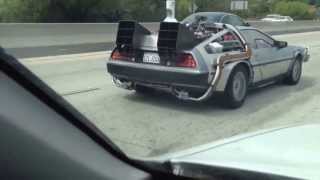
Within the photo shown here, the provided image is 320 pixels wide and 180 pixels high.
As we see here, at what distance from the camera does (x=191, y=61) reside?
9.65m

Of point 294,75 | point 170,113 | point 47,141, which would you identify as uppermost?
point 47,141

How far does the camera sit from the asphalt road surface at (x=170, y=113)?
Answer: 785 centimetres

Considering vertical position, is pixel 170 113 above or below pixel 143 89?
above

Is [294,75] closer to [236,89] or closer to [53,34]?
[236,89]

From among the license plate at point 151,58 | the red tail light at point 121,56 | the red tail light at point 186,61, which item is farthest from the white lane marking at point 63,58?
the red tail light at point 186,61

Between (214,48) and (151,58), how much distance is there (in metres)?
0.99

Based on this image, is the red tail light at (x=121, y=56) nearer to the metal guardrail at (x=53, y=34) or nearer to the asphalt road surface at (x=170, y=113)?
the asphalt road surface at (x=170, y=113)

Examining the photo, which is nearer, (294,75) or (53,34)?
(294,75)

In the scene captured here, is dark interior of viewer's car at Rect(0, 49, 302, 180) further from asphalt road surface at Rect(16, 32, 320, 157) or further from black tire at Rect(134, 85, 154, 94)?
black tire at Rect(134, 85, 154, 94)

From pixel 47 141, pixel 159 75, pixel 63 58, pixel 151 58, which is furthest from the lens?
pixel 63 58

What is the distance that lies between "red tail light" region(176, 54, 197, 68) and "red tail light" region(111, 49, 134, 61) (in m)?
0.97

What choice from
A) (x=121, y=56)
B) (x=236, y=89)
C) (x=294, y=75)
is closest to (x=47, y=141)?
(x=236, y=89)

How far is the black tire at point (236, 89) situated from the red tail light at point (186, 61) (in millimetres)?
709

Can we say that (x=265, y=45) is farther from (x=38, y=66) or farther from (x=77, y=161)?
(x=77, y=161)
